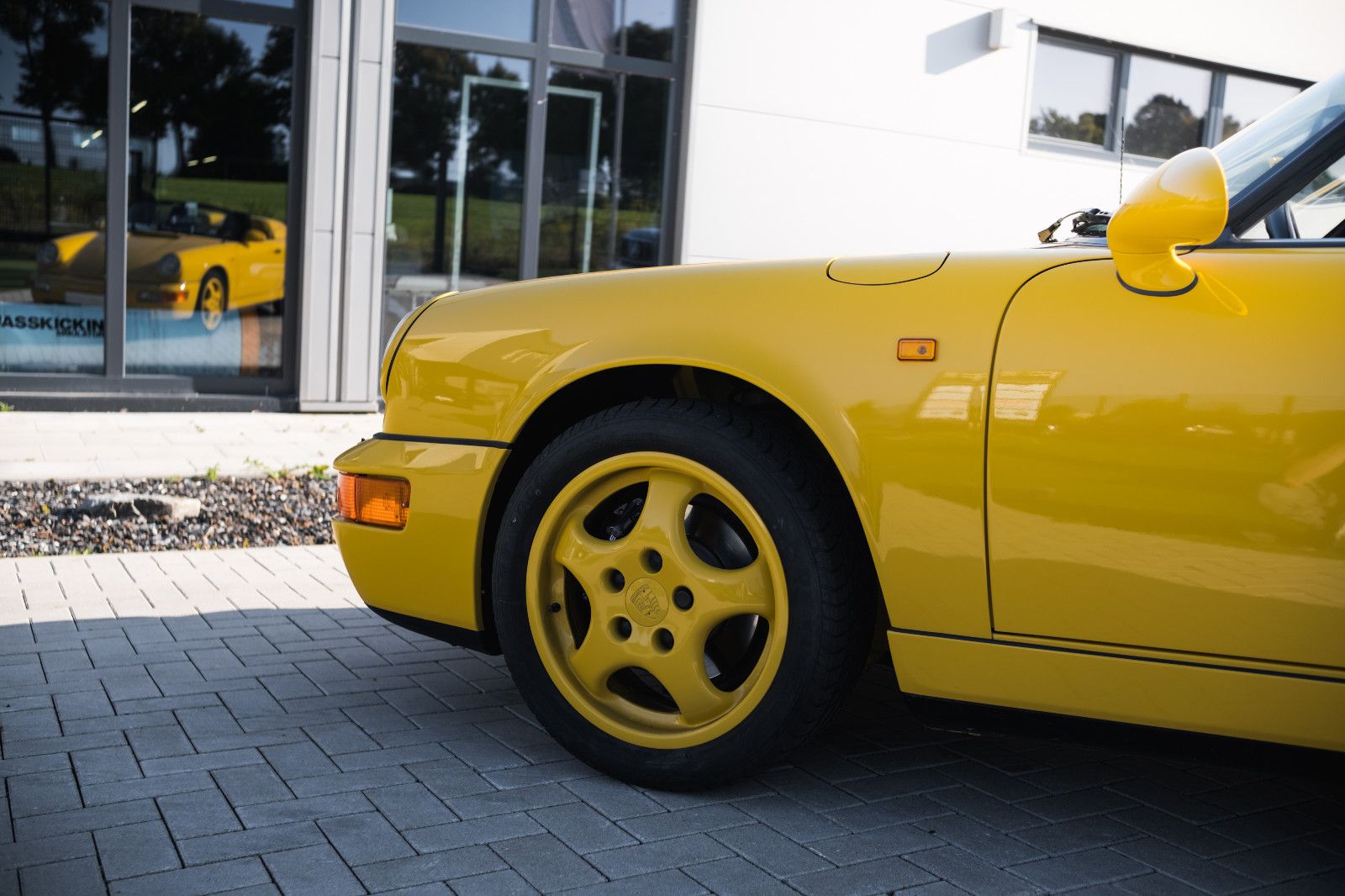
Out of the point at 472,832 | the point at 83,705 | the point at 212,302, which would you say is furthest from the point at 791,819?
the point at 212,302

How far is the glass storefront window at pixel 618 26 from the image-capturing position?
32.5 ft

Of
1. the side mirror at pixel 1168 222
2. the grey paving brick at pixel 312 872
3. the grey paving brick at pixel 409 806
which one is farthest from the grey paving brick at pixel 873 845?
the side mirror at pixel 1168 222

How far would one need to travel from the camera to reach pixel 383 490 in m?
3.08

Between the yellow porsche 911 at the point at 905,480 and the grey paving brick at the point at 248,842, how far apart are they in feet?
1.96

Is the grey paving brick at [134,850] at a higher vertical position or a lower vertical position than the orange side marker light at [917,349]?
lower

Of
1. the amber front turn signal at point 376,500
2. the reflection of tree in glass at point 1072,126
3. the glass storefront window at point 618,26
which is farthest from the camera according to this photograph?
the reflection of tree in glass at point 1072,126

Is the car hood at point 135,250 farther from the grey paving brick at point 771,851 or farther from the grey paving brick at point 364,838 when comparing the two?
the grey paving brick at point 771,851

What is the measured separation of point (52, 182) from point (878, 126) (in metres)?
6.57

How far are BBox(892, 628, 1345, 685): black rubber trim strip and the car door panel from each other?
1.0 inches

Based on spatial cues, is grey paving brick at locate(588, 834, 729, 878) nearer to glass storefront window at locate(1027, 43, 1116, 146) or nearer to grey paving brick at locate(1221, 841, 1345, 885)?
grey paving brick at locate(1221, 841, 1345, 885)

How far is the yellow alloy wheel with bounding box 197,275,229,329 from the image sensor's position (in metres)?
9.18

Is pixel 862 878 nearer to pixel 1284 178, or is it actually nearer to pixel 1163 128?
pixel 1284 178

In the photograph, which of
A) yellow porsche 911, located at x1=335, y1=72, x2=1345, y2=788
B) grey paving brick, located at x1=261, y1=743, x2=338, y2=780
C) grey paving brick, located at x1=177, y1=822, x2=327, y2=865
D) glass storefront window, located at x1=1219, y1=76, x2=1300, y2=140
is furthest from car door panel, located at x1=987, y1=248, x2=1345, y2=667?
glass storefront window, located at x1=1219, y1=76, x2=1300, y2=140

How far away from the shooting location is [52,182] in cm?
865
